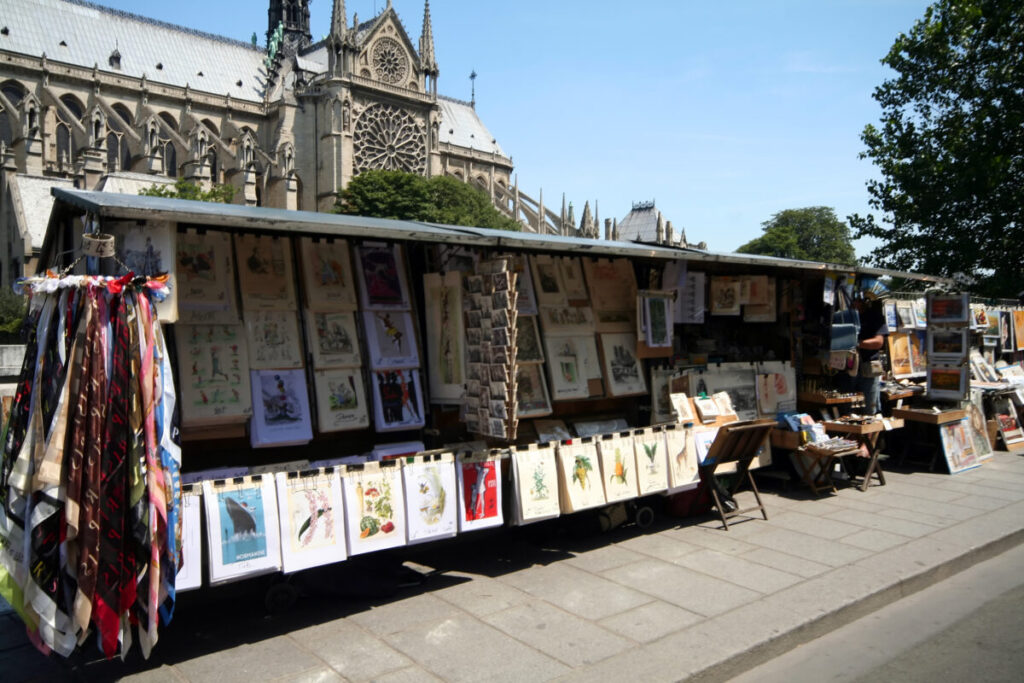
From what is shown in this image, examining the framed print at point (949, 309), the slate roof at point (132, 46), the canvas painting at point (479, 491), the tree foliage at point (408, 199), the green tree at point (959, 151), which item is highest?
the slate roof at point (132, 46)

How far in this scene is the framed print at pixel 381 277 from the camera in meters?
6.32

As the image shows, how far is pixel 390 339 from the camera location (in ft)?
21.0

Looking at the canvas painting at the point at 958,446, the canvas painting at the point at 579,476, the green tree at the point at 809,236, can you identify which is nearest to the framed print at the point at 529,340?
the canvas painting at the point at 579,476

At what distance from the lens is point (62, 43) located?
55.0 meters

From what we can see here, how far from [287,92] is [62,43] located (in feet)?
52.9

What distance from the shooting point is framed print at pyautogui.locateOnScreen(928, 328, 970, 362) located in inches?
444

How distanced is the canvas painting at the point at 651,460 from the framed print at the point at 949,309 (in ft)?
22.5

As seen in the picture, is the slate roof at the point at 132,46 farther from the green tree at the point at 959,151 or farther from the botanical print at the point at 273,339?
the botanical print at the point at 273,339

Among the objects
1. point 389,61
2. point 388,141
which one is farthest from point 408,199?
point 389,61

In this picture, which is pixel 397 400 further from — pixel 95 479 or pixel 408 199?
pixel 408 199

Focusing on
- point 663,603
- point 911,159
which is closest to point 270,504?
point 663,603

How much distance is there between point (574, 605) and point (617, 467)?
161 cm

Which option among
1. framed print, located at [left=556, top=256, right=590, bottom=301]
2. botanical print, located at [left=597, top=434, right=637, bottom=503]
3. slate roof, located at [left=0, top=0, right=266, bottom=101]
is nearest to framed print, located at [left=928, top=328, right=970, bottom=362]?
framed print, located at [left=556, top=256, right=590, bottom=301]

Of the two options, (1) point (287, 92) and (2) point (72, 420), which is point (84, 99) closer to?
(1) point (287, 92)
